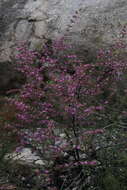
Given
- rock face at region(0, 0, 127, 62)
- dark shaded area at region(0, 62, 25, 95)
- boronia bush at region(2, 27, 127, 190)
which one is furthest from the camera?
dark shaded area at region(0, 62, 25, 95)

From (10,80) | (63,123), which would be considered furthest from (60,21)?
(63,123)

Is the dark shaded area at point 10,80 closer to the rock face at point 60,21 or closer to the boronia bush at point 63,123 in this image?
the rock face at point 60,21

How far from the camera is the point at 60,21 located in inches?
263

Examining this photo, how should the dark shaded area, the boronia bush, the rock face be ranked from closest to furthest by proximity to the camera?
1. the boronia bush
2. the rock face
3. the dark shaded area

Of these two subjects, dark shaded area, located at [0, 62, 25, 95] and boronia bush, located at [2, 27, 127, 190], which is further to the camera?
dark shaded area, located at [0, 62, 25, 95]

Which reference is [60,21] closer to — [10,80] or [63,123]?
[10,80]

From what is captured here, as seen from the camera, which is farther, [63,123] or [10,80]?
[10,80]

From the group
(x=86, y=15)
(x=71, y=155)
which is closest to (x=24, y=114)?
(x=71, y=155)

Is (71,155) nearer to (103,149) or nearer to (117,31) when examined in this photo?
(103,149)

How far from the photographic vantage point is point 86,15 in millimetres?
6512

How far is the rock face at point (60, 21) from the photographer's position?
6.18 metres

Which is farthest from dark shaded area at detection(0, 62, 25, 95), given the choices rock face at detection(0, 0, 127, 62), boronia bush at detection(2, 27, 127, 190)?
boronia bush at detection(2, 27, 127, 190)

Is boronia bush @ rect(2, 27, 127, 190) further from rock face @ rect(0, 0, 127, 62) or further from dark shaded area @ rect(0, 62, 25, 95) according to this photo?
dark shaded area @ rect(0, 62, 25, 95)

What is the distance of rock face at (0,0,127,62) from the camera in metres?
6.18
